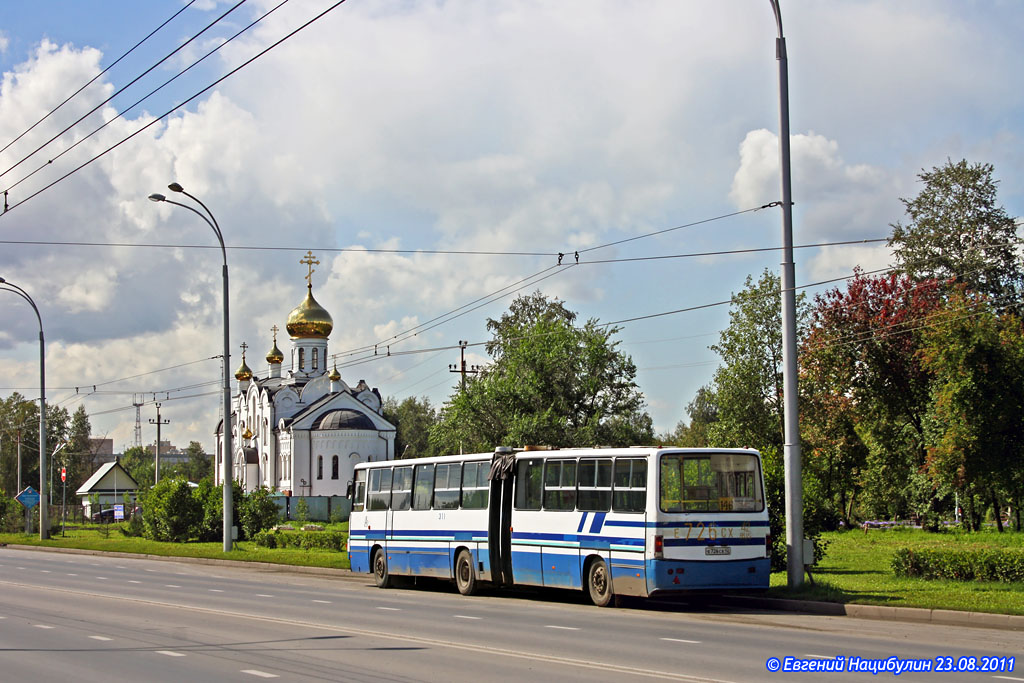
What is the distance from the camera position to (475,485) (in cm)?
2308

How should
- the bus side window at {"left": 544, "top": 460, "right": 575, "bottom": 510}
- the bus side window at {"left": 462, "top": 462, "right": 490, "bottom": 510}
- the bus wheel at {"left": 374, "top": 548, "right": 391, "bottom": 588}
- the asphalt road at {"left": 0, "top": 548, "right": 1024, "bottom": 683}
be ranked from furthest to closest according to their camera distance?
the bus wheel at {"left": 374, "top": 548, "right": 391, "bottom": 588} < the bus side window at {"left": 462, "top": 462, "right": 490, "bottom": 510} < the bus side window at {"left": 544, "top": 460, "right": 575, "bottom": 510} < the asphalt road at {"left": 0, "top": 548, "right": 1024, "bottom": 683}

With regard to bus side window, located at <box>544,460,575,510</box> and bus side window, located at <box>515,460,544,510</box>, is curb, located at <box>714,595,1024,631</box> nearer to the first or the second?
bus side window, located at <box>544,460,575,510</box>

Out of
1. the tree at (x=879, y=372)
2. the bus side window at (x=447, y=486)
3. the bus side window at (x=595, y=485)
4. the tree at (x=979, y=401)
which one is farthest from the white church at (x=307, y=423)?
the bus side window at (x=595, y=485)

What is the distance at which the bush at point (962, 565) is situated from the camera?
771 inches

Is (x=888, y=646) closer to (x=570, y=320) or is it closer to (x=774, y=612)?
(x=774, y=612)

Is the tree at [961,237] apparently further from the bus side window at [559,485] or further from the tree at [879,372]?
the bus side window at [559,485]

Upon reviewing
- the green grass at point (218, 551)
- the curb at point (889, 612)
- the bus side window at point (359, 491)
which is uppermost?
the bus side window at point (359, 491)

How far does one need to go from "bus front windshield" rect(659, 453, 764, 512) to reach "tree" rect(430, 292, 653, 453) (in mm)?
36829

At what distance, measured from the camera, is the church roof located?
3583 inches

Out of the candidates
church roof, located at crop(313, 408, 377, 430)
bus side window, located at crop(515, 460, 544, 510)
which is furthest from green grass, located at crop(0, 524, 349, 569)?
church roof, located at crop(313, 408, 377, 430)

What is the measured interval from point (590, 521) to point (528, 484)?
2184mm

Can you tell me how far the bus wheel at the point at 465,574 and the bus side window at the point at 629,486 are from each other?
15.4 feet

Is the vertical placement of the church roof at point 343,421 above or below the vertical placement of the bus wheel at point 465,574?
above

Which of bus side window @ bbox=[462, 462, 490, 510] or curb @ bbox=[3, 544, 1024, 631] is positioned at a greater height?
bus side window @ bbox=[462, 462, 490, 510]
